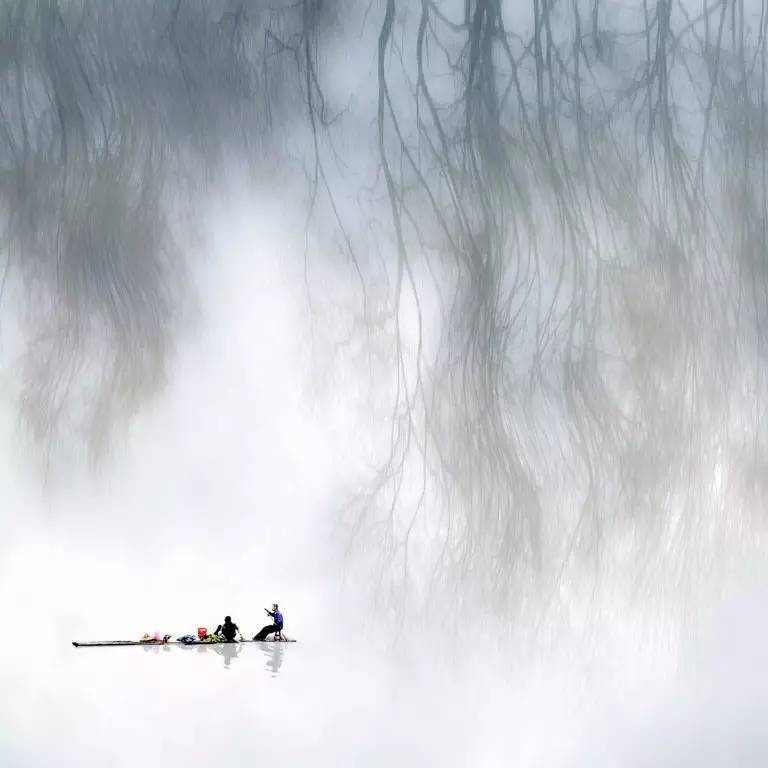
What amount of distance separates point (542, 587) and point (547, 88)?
162 cm

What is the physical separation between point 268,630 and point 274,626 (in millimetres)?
27

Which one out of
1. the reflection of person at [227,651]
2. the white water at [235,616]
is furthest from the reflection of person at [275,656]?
the reflection of person at [227,651]

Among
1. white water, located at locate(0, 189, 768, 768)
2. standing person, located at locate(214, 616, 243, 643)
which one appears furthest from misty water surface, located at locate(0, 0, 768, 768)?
standing person, located at locate(214, 616, 243, 643)

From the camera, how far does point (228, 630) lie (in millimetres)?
3633

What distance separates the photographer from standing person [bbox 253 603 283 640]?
362 cm

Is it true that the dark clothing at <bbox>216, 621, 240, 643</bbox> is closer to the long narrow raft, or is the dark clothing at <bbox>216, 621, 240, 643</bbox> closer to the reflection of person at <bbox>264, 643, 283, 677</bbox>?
the long narrow raft

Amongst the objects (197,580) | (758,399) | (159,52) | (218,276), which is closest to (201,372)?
(218,276)

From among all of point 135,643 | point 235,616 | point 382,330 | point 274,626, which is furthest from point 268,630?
point 382,330

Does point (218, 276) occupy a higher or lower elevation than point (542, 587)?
higher

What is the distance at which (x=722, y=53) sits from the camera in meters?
3.37

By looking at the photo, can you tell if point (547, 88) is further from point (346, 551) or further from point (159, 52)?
point (346, 551)

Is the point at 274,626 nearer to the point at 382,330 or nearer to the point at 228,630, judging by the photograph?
the point at 228,630

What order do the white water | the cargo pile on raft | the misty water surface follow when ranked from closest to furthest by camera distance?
the misty water surface, the white water, the cargo pile on raft

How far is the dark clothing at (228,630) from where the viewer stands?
3621mm
